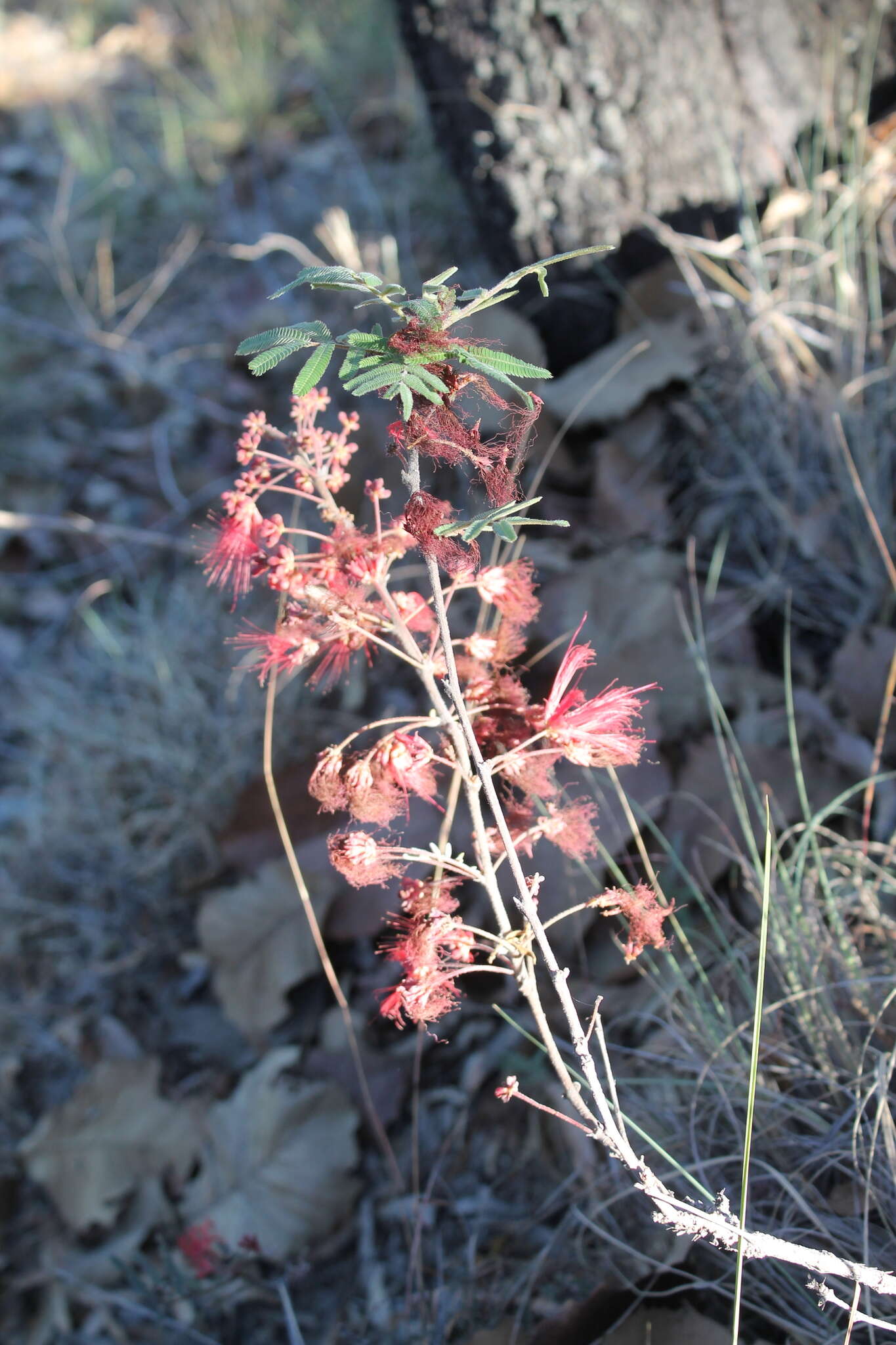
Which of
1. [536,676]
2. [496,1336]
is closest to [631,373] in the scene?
[536,676]

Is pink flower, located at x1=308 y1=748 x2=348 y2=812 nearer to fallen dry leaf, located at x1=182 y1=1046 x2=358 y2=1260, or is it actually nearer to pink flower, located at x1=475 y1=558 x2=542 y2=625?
pink flower, located at x1=475 y1=558 x2=542 y2=625

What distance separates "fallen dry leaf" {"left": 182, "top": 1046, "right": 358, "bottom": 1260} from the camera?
54.4 inches

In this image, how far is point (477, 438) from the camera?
2.33 feet

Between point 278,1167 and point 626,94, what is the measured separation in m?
1.98

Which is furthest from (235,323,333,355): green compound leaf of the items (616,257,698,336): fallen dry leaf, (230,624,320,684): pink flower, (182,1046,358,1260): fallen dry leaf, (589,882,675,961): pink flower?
(616,257,698,336): fallen dry leaf

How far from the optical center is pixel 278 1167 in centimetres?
142


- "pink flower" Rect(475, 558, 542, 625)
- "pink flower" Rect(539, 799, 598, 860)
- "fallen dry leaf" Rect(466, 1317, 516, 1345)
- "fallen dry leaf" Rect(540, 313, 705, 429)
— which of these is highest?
"pink flower" Rect(475, 558, 542, 625)

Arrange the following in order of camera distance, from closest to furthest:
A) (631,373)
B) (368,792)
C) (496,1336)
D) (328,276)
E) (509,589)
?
(328,276) < (368,792) < (509,589) < (496,1336) < (631,373)

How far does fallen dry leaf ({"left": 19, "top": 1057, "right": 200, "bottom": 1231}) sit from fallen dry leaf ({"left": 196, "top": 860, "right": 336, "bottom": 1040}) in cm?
18

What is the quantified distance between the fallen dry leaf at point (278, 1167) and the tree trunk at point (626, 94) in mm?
1635

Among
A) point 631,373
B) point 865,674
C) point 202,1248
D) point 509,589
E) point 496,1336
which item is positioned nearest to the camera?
point 509,589

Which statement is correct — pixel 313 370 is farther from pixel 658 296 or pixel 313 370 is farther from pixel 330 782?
pixel 658 296

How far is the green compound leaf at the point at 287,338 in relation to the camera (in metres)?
0.69

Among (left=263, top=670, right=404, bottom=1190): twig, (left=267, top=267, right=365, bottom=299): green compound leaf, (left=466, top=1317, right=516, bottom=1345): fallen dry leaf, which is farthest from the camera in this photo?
(left=263, top=670, right=404, bottom=1190): twig
